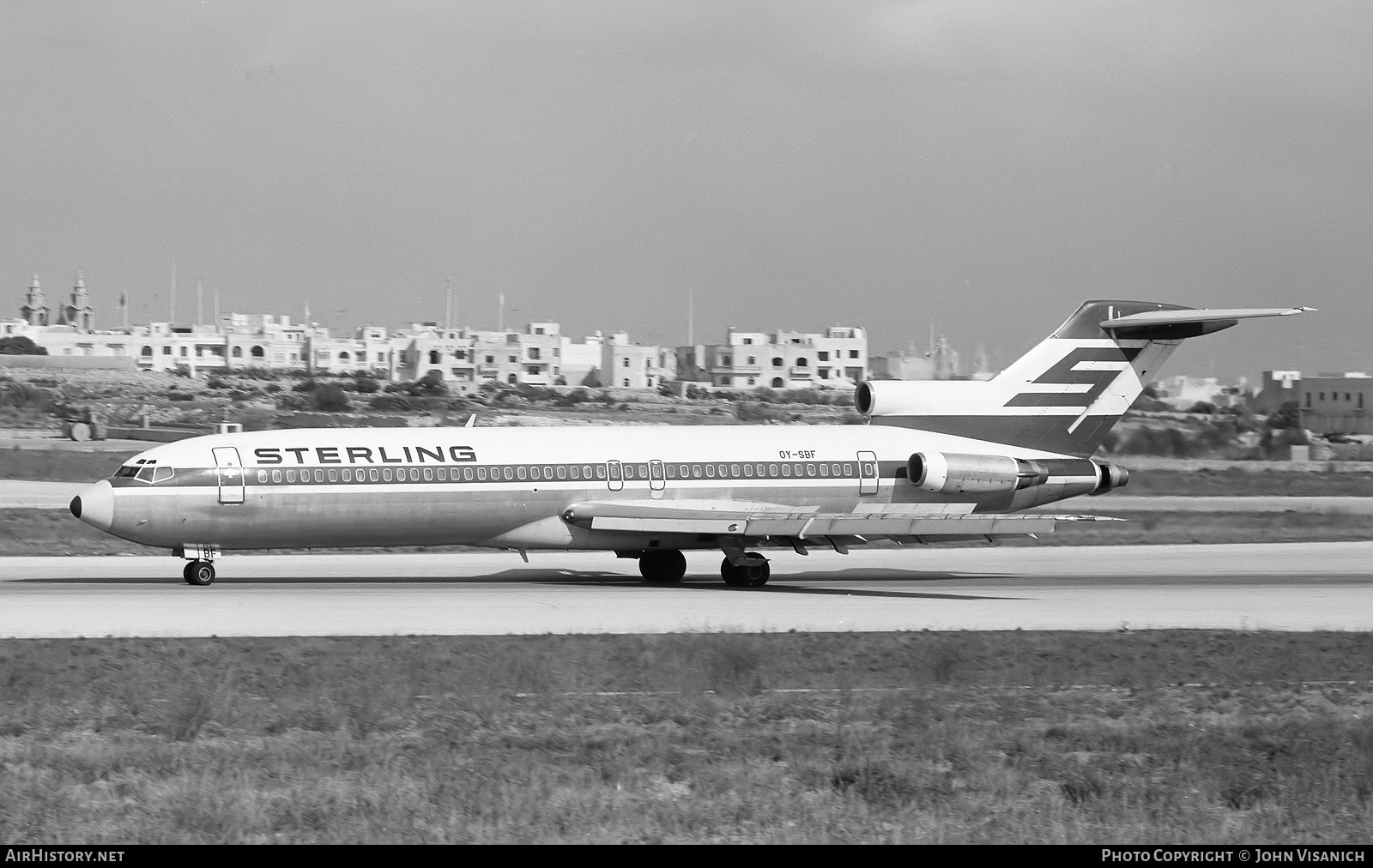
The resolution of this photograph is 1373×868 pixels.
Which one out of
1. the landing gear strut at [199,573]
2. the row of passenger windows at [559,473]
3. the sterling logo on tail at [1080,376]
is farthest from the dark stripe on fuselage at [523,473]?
the sterling logo on tail at [1080,376]

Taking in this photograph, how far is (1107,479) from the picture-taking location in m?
34.8

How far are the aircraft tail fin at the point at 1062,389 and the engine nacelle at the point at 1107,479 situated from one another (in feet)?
2.56

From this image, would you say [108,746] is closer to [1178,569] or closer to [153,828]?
[153,828]

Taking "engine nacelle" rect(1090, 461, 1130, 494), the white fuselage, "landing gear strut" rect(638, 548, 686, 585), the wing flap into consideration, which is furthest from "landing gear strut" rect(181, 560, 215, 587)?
"engine nacelle" rect(1090, 461, 1130, 494)

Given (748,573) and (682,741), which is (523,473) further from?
(682,741)

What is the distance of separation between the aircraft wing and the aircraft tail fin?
3.82m

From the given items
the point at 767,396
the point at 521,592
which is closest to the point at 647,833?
the point at 521,592

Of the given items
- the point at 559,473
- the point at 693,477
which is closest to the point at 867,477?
the point at 693,477

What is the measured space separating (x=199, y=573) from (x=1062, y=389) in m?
19.0

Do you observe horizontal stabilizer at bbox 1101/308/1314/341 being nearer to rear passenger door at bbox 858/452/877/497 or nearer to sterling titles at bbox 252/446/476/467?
rear passenger door at bbox 858/452/877/497

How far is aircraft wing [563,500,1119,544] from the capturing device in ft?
96.5

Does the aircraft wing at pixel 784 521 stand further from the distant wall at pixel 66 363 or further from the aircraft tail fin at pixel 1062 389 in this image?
the distant wall at pixel 66 363

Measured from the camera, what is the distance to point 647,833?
1159 cm

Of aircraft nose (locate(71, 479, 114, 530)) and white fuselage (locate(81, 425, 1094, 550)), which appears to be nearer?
aircraft nose (locate(71, 479, 114, 530))
